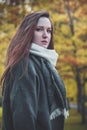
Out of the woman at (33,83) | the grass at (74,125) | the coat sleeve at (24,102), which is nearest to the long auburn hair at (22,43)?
the woman at (33,83)

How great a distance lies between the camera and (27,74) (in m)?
2.91

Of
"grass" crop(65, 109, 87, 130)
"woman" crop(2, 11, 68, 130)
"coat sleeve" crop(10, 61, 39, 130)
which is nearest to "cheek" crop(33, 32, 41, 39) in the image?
"woman" crop(2, 11, 68, 130)

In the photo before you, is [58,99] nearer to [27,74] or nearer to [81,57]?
[27,74]

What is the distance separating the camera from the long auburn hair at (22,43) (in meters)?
3.00

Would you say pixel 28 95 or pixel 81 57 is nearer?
pixel 28 95

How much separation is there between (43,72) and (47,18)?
1.35 ft

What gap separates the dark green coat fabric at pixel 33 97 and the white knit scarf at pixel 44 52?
1.2 inches

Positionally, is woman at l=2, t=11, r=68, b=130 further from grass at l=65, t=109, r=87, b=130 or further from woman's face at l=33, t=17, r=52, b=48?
grass at l=65, t=109, r=87, b=130

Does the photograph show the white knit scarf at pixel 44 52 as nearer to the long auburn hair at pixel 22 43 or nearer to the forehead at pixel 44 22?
the long auburn hair at pixel 22 43

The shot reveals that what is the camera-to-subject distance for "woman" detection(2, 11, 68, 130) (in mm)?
2883

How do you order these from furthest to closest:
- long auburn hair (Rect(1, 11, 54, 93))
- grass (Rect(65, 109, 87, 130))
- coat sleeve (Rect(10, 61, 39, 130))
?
grass (Rect(65, 109, 87, 130)) < long auburn hair (Rect(1, 11, 54, 93)) < coat sleeve (Rect(10, 61, 39, 130))

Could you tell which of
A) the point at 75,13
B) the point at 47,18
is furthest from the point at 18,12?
the point at 75,13

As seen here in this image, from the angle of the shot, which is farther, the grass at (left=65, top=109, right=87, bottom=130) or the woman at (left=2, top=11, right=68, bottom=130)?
the grass at (left=65, top=109, right=87, bottom=130)

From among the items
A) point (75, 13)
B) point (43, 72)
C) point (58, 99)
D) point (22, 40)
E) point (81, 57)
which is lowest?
point (81, 57)
